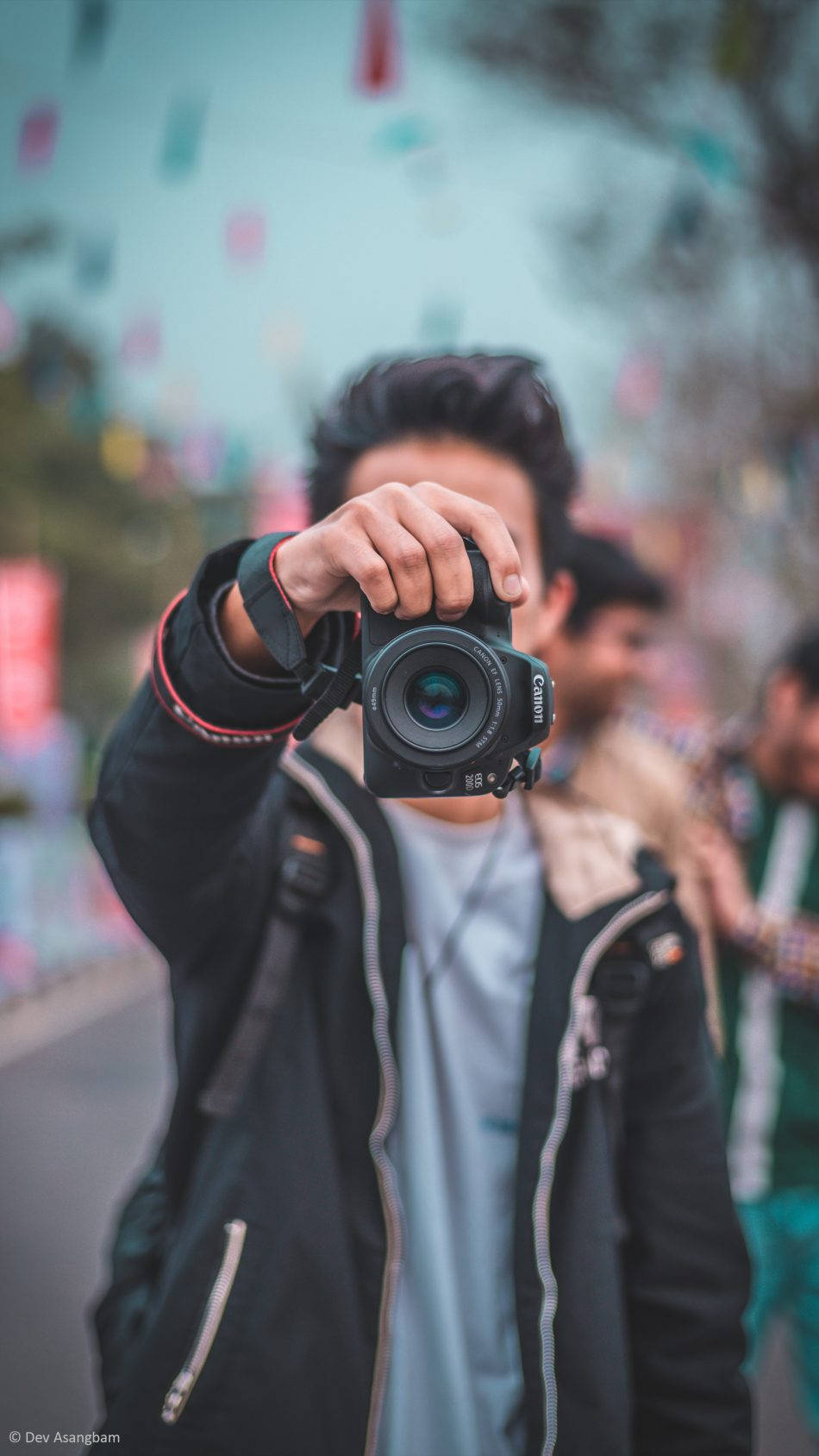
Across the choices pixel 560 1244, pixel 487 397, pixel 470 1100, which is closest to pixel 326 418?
pixel 487 397

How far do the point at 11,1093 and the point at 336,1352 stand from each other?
4.90m

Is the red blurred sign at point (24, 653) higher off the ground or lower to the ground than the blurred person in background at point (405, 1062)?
higher

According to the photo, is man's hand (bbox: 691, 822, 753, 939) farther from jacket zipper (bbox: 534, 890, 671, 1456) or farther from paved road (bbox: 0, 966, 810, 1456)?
paved road (bbox: 0, 966, 810, 1456)

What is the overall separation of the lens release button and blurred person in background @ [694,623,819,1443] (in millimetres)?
1751

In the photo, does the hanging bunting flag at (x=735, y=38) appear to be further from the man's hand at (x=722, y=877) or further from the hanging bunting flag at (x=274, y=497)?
the hanging bunting flag at (x=274, y=497)

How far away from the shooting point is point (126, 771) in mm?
1144

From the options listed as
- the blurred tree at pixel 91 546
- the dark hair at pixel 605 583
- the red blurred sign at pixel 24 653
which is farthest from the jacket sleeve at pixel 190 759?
the blurred tree at pixel 91 546

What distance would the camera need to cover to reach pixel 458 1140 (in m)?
1.39

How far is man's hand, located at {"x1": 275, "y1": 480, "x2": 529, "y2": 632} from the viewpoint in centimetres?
101

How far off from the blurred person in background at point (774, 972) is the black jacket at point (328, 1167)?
107 cm

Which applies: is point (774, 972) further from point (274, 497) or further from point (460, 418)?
point (274, 497)

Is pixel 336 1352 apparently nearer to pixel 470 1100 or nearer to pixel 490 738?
pixel 470 1100

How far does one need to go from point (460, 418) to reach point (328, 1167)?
0.92 metres

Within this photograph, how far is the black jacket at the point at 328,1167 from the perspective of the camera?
3.79 feet
